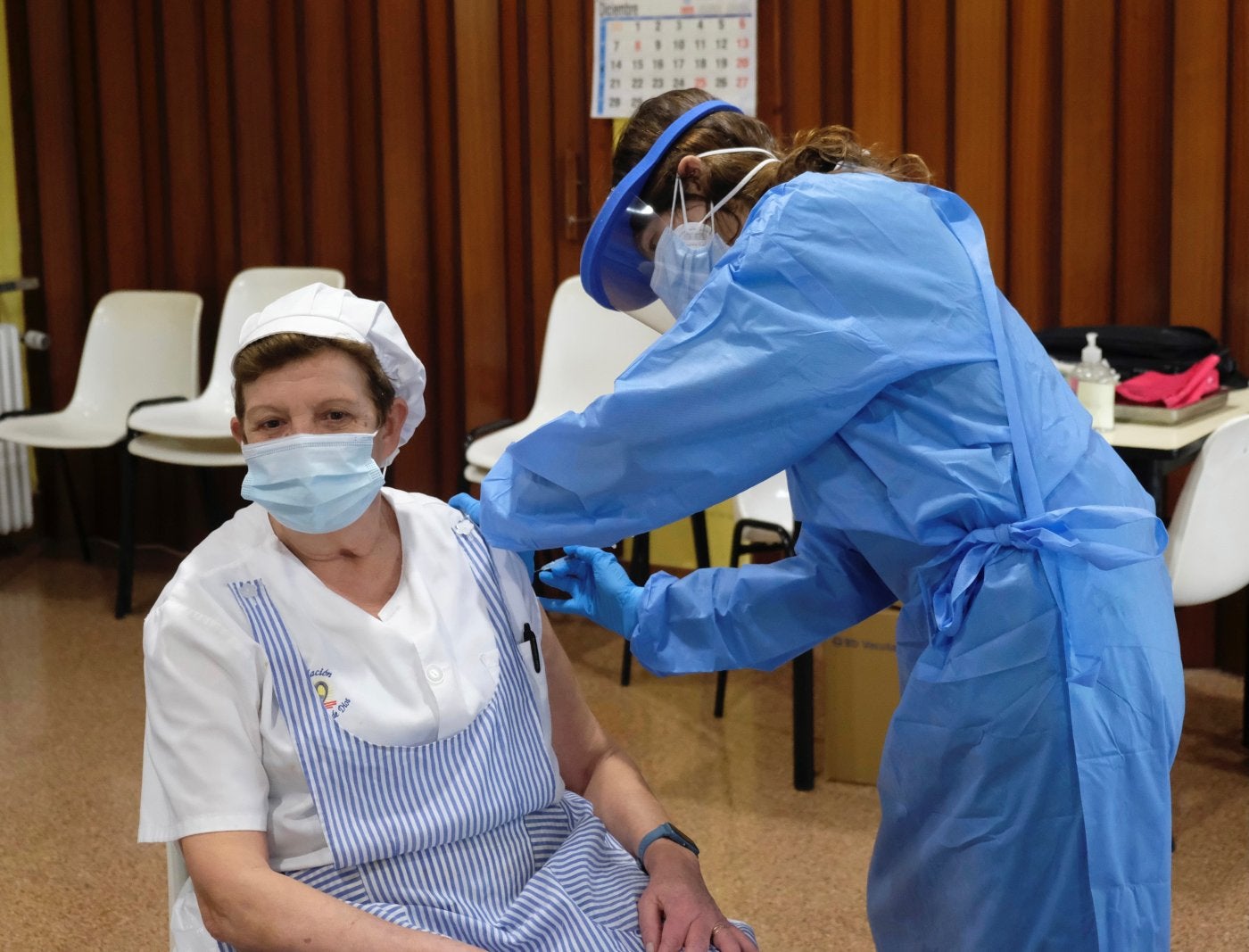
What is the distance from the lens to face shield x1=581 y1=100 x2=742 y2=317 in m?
1.65

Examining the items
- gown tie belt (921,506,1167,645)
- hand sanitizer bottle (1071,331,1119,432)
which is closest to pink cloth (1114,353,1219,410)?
hand sanitizer bottle (1071,331,1119,432)

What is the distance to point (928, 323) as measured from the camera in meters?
1.44

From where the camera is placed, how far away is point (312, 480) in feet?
5.02

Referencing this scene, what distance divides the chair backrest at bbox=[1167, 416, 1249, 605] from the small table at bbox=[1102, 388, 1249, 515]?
0.24 ft

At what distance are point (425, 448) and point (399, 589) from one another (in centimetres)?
311

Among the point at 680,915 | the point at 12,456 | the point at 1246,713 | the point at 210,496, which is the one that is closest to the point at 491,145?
the point at 210,496

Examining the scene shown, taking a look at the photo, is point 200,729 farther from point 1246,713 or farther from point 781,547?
point 1246,713

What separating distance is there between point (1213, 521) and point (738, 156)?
153 cm

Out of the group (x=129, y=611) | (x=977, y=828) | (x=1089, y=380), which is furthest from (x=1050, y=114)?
(x=129, y=611)

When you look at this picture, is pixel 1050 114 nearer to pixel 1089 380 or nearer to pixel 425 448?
pixel 1089 380

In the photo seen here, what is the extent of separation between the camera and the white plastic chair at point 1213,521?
103 inches

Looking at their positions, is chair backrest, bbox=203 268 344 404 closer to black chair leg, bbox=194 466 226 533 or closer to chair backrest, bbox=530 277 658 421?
black chair leg, bbox=194 466 226 533

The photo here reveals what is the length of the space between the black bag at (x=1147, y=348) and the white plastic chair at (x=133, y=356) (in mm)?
2912

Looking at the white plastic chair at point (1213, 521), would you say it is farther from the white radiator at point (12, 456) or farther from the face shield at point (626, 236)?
the white radiator at point (12, 456)
